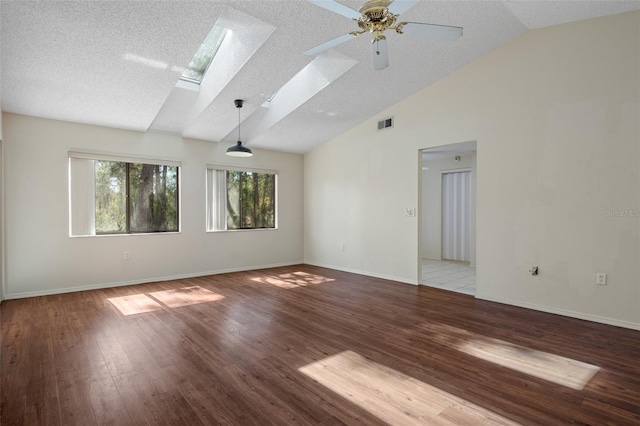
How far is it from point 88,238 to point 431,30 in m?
5.58

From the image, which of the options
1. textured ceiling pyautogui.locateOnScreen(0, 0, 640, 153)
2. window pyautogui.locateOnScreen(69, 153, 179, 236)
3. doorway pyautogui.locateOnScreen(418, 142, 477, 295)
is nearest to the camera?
textured ceiling pyautogui.locateOnScreen(0, 0, 640, 153)

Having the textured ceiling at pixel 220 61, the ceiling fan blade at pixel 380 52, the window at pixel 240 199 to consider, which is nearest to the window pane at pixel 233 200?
the window at pixel 240 199

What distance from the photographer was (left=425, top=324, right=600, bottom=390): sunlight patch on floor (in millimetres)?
2479

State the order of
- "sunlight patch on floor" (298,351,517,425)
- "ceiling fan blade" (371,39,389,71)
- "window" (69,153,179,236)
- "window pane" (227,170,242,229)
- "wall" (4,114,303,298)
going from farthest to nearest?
"window pane" (227,170,242,229) → "window" (69,153,179,236) → "wall" (4,114,303,298) → "ceiling fan blade" (371,39,389,71) → "sunlight patch on floor" (298,351,517,425)

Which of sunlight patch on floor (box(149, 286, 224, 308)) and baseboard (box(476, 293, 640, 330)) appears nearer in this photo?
baseboard (box(476, 293, 640, 330))

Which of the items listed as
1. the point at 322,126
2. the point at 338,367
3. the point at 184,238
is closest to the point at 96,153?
the point at 184,238

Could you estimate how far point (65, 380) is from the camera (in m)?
2.45

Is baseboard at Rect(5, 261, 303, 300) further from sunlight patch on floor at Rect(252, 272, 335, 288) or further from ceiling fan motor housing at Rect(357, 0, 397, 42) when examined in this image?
ceiling fan motor housing at Rect(357, 0, 397, 42)

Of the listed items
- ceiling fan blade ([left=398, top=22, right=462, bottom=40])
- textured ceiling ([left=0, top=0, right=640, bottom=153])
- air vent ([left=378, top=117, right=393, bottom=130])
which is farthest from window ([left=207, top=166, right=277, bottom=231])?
ceiling fan blade ([left=398, top=22, right=462, bottom=40])

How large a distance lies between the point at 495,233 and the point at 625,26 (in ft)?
8.81

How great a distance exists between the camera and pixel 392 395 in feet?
7.37

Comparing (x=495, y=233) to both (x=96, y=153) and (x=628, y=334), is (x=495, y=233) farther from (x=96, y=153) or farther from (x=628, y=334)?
(x=96, y=153)

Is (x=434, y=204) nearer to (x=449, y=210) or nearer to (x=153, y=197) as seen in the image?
(x=449, y=210)

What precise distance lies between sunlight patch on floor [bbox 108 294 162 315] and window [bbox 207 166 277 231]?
6.82 ft
